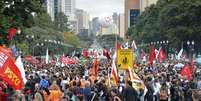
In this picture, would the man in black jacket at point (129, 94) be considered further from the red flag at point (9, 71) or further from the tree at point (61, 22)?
the tree at point (61, 22)

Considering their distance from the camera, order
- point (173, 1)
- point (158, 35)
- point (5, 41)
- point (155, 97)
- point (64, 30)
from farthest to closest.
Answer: point (64, 30) < point (158, 35) < point (173, 1) < point (5, 41) < point (155, 97)

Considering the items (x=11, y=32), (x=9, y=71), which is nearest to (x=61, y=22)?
(x=11, y=32)

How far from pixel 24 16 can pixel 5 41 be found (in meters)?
3.77

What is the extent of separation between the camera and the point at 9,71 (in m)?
14.0

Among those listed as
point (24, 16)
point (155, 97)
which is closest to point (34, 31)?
point (24, 16)

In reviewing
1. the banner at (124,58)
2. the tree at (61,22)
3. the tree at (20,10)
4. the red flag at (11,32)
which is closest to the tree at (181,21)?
the tree at (20,10)

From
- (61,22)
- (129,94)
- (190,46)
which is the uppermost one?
(129,94)

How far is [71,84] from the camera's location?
2214 cm

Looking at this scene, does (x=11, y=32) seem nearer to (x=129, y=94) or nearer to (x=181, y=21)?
(x=129, y=94)

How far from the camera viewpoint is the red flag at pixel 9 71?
44.6 ft

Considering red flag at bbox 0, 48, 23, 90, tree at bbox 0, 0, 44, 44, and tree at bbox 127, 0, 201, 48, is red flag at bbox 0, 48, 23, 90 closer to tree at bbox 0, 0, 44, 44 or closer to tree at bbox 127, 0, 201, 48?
tree at bbox 0, 0, 44, 44

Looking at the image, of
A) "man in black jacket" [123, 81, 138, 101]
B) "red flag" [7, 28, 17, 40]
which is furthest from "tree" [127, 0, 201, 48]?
"man in black jacket" [123, 81, 138, 101]

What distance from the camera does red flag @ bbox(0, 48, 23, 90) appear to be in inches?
535

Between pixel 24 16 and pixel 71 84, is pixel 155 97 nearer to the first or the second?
pixel 71 84
